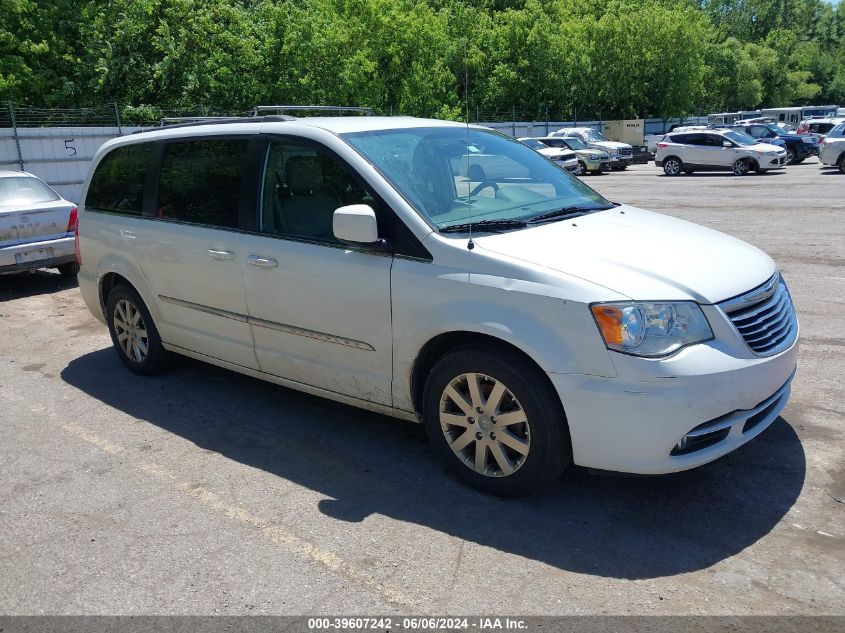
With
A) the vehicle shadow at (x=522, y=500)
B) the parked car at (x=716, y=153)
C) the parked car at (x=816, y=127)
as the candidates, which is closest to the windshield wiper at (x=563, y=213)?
the vehicle shadow at (x=522, y=500)

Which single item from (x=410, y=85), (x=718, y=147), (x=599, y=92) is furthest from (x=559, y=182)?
(x=599, y=92)

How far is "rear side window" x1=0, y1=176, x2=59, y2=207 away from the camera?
9484 millimetres

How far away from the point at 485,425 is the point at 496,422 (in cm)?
7

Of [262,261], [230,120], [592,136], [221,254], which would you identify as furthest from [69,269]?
[592,136]

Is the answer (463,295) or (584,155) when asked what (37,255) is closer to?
(463,295)

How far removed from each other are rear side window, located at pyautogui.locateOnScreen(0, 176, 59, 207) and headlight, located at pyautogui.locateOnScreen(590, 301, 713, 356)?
8538 mm

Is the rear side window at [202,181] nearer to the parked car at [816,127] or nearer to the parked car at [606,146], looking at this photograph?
the parked car at [606,146]

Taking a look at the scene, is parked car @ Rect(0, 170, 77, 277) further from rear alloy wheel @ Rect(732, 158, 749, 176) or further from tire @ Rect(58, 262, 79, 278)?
rear alloy wheel @ Rect(732, 158, 749, 176)

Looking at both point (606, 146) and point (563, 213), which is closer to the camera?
point (563, 213)

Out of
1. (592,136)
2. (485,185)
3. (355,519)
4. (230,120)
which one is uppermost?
(230,120)

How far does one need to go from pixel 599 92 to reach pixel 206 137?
1726 inches

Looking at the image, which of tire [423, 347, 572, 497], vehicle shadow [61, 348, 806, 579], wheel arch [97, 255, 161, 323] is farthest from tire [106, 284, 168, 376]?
tire [423, 347, 572, 497]

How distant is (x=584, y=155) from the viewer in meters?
30.3

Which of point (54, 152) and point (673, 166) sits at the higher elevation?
point (54, 152)
